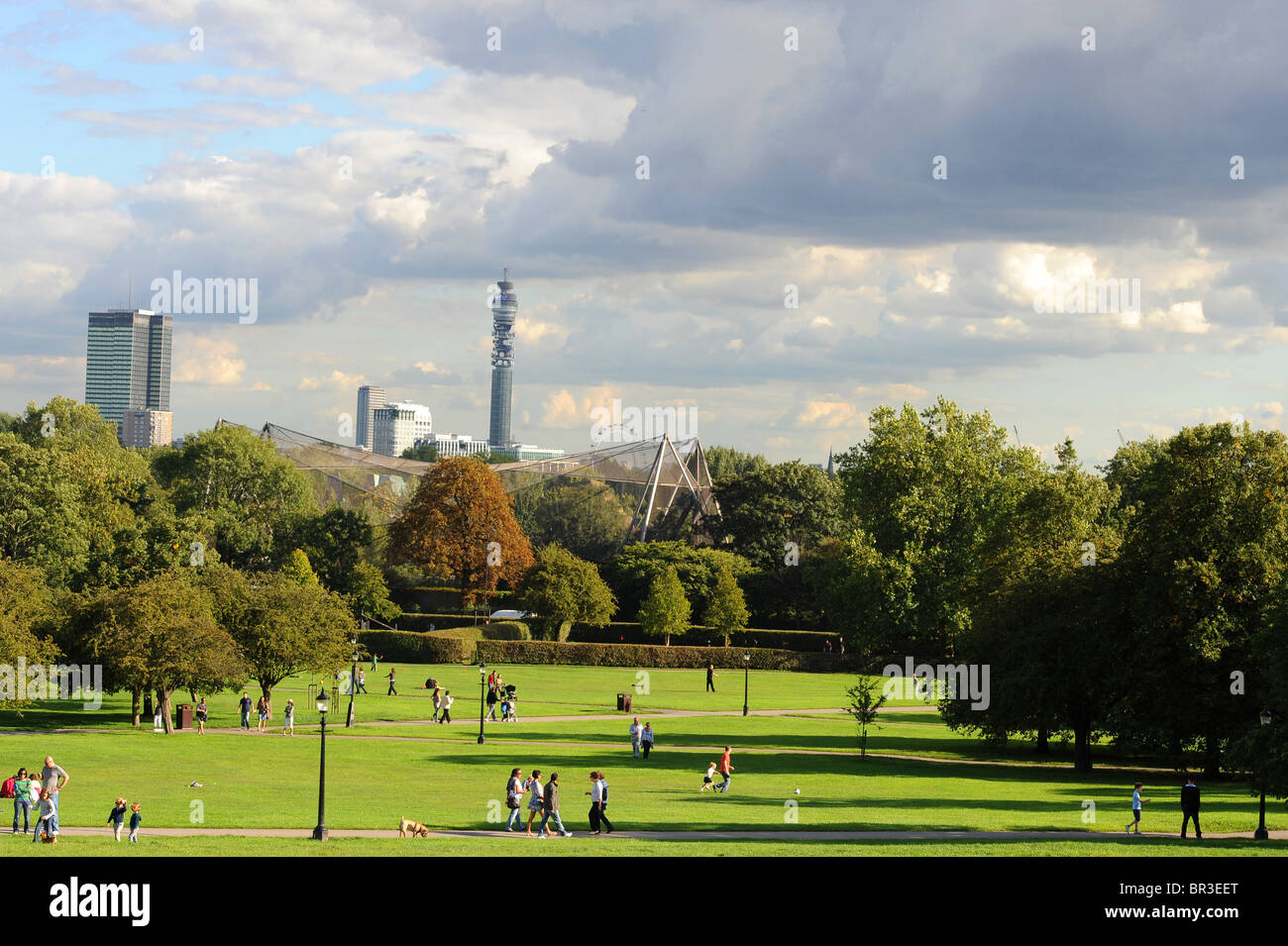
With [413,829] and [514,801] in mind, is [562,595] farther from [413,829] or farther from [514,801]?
[413,829]

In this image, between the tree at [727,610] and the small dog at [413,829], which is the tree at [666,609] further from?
the small dog at [413,829]

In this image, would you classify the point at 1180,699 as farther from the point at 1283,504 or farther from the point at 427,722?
the point at 427,722

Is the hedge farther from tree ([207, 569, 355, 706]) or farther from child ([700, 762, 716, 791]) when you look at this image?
child ([700, 762, 716, 791])

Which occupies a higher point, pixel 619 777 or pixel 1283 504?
pixel 1283 504

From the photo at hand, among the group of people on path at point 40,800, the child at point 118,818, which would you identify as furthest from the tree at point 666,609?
the child at point 118,818

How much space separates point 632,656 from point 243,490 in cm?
3346

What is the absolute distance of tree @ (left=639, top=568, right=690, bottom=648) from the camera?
7894 centimetres

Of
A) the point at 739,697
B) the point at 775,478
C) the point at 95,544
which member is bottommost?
the point at 739,697

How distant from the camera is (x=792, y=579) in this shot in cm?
8844

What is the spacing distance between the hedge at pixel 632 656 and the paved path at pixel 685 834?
50899mm
